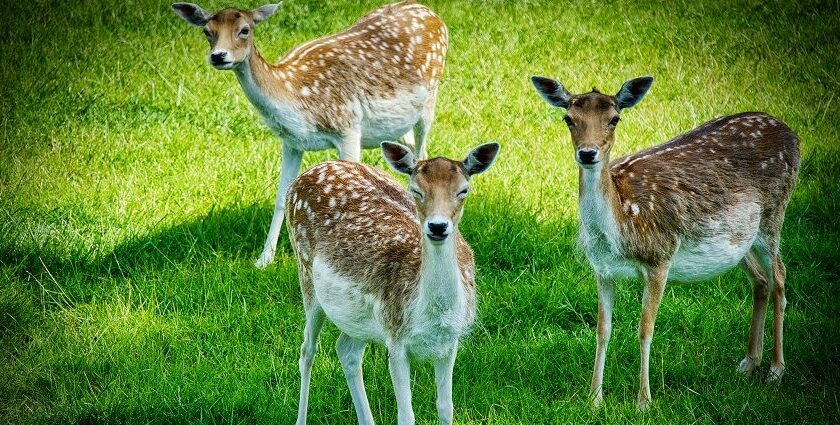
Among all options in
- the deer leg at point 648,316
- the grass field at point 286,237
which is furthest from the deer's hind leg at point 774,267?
the deer leg at point 648,316

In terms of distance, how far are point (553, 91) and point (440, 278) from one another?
1488 mm

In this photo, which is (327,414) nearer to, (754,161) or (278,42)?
(754,161)

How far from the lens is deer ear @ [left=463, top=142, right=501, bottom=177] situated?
16.2ft

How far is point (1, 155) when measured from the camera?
346 inches

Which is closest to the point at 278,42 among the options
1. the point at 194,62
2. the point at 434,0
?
the point at 194,62

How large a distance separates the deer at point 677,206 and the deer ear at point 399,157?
0.82 meters

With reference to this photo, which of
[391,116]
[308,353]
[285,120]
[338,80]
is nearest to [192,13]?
[285,120]

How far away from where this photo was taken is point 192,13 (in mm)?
7520

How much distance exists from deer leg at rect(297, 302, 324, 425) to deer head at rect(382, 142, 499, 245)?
1017 millimetres

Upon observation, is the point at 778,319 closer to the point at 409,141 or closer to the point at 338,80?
the point at 338,80

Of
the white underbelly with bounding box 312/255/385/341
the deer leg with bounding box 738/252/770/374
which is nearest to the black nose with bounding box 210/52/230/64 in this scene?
the white underbelly with bounding box 312/255/385/341

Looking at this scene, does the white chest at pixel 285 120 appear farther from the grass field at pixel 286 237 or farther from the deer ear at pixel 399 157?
the deer ear at pixel 399 157

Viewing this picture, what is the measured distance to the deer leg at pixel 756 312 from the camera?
5.97 m

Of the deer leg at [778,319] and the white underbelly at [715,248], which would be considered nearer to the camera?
the white underbelly at [715,248]
